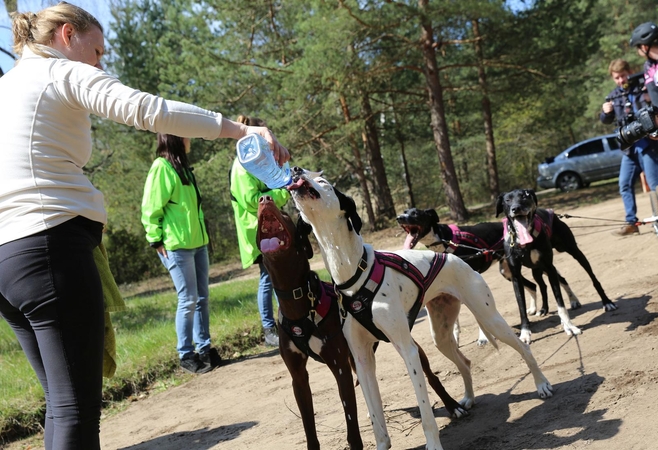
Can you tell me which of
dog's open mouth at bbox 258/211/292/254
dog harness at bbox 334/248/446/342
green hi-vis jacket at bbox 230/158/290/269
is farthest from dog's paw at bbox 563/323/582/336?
dog's open mouth at bbox 258/211/292/254

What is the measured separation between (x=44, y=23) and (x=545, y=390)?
371 cm

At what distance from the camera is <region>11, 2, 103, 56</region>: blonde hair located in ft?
8.90

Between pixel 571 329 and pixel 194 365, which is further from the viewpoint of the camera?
pixel 194 365

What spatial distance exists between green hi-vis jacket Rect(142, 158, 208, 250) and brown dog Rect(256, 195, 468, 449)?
2.87m

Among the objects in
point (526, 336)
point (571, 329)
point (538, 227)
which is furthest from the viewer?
point (538, 227)

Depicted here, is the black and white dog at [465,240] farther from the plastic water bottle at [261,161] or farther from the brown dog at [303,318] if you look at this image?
the plastic water bottle at [261,161]

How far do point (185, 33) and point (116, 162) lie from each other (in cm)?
533

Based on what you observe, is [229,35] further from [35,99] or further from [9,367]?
[35,99]

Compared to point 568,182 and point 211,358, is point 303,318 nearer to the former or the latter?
point 211,358

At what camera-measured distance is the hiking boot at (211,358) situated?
687 cm

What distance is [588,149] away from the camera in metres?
25.1

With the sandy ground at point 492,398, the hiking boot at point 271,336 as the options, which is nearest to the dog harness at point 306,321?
the sandy ground at point 492,398

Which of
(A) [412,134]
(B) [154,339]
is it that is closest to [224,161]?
(A) [412,134]

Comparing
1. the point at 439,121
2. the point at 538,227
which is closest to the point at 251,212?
the point at 538,227
